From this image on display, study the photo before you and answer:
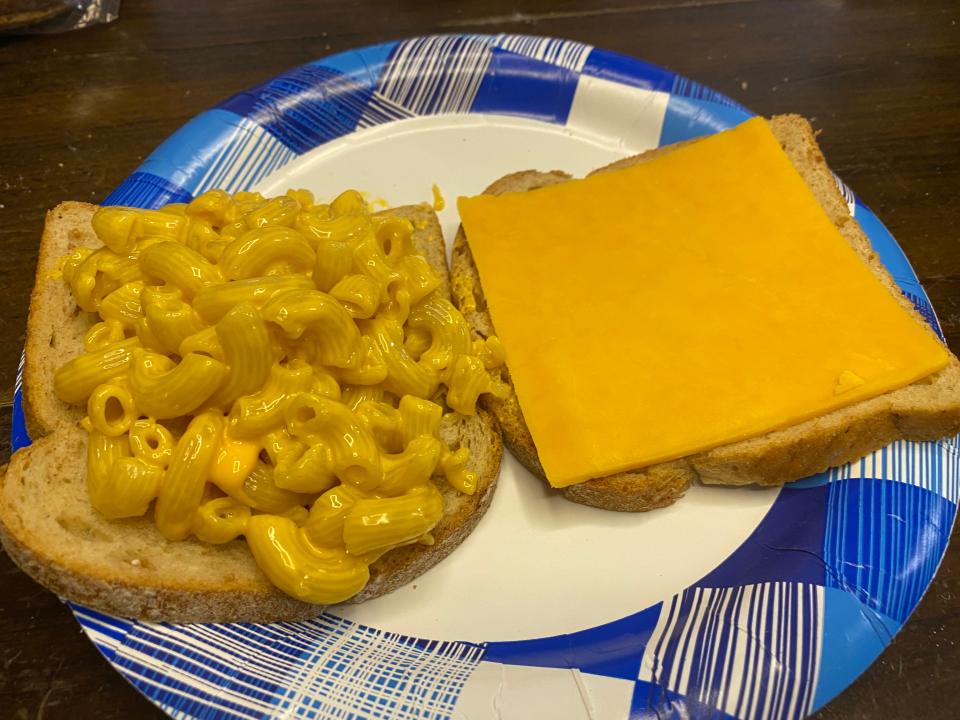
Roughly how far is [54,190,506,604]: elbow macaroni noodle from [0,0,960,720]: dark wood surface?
2.77 ft

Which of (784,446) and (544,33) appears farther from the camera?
(544,33)

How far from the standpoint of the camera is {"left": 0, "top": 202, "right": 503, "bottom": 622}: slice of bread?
161 centimetres

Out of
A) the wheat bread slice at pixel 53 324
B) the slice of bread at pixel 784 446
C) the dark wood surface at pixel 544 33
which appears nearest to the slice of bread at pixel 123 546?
the wheat bread slice at pixel 53 324

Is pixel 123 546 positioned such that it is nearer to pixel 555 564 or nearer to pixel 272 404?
pixel 272 404

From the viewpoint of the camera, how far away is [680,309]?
6.42 feet

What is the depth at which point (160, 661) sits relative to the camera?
1.58 m

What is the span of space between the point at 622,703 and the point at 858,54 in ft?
10.1

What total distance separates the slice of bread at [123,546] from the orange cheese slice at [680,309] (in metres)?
0.30

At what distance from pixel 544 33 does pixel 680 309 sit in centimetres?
197

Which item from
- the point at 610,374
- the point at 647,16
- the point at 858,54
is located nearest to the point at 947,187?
the point at 858,54

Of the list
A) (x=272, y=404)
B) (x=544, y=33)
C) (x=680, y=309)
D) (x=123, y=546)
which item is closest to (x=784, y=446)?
(x=680, y=309)

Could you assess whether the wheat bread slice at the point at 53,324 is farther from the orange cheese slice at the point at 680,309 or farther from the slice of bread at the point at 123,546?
the orange cheese slice at the point at 680,309

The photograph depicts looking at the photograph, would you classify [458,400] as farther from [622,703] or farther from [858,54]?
[858,54]

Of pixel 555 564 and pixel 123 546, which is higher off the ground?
pixel 123 546
